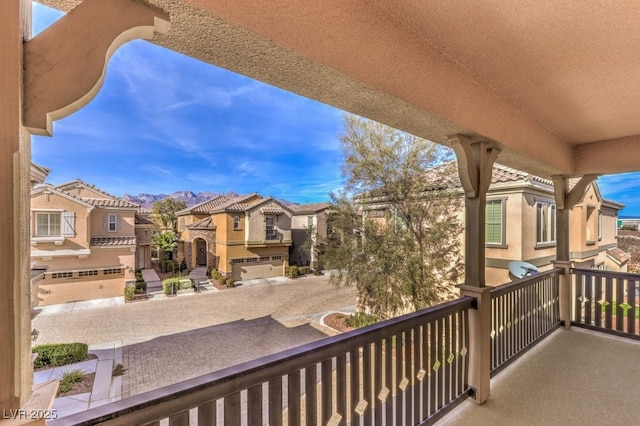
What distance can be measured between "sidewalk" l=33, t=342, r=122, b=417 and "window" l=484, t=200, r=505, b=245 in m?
8.99

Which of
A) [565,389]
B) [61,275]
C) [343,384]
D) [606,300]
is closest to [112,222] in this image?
[61,275]

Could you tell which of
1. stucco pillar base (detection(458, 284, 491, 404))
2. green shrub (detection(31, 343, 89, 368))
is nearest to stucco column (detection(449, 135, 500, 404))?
stucco pillar base (detection(458, 284, 491, 404))

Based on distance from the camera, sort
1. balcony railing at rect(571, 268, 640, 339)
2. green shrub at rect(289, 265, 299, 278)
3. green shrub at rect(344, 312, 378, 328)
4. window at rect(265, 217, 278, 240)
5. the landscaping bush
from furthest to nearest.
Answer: window at rect(265, 217, 278, 240), green shrub at rect(289, 265, 299, 278), the landscaping bush, green shrub at rect(344, 312, 378, 328), balcony railing at rect(571, 268, 640, 339)

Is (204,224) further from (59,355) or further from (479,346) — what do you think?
(479,346)

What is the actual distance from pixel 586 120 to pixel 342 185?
5130 mm

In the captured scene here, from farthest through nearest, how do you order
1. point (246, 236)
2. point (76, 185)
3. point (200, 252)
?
point (200, 252), point (246, 236), point (76, 185)

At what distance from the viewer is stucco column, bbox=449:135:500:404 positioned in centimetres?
240

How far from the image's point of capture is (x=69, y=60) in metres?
0.76

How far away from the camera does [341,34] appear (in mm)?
1312

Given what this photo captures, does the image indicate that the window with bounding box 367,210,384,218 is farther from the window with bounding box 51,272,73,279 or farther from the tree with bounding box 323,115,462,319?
the window with bounding box 51,272,73,279

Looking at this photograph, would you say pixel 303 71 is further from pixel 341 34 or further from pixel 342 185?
pixel 342 185

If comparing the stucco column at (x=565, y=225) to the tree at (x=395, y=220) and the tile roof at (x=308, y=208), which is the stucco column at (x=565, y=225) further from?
the tile roof at (x=308, y=208)

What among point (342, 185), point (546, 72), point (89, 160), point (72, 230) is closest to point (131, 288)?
point (72, 230)

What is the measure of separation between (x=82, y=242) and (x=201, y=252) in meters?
8.92
